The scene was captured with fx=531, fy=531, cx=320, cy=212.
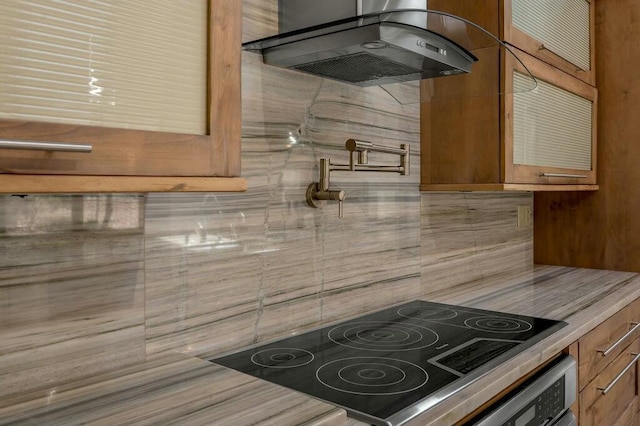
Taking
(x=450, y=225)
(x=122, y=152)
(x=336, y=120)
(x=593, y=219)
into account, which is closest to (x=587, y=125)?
(x=593, y=219)

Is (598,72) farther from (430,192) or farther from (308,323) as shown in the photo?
(308,323)

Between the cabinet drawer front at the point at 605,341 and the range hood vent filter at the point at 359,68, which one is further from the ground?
the range hood vent filter at the point at 359,68

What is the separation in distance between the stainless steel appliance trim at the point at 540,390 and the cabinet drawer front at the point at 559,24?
121 cm

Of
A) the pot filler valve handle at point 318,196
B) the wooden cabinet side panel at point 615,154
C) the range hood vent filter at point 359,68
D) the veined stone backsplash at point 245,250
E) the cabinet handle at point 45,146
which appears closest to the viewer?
the cabinet handle at point 45,146

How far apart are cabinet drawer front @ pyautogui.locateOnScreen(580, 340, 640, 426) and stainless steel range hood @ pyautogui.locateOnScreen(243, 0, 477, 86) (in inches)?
44.8

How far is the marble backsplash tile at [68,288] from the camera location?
0.98 metres

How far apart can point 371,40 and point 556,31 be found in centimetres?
145

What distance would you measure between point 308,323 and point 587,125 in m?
1.87

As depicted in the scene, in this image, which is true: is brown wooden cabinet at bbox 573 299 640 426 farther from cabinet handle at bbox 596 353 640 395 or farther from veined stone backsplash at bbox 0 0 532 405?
veined stone backsplash at bbox 0 0 532 405

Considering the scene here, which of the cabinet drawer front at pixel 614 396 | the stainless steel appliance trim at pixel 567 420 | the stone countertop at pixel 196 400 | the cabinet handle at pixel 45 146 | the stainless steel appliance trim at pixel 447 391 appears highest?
the cabinet handle at pixel 45 146

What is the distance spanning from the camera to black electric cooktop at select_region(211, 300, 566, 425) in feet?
3.47

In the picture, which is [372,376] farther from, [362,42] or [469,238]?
[469,238]

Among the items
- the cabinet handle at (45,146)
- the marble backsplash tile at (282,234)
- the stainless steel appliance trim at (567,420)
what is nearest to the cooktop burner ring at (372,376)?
the marble backsplash tile at (282,234)

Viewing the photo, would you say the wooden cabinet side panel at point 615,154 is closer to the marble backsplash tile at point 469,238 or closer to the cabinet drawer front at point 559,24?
the cabinet drawer front at point 559,24
